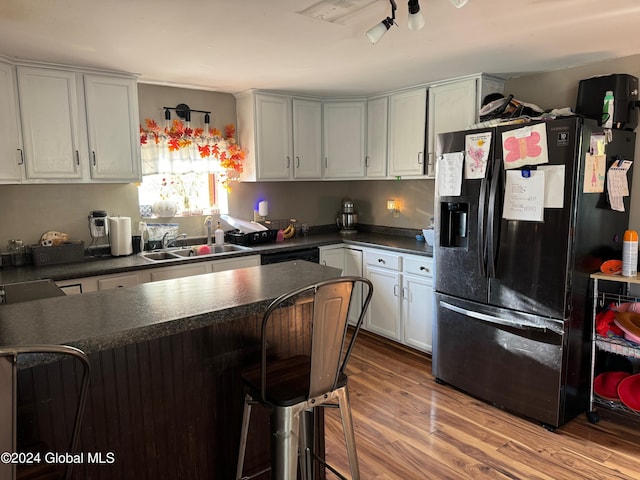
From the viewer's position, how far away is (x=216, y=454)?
169 centimetres

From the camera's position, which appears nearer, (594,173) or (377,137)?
(594,173)

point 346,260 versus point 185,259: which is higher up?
point 185,259

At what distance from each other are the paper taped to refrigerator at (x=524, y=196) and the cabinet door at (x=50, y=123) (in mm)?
2787

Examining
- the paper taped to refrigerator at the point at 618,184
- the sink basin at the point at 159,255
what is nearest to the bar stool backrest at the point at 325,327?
the paper taped to refrigerator at the point at 618,184

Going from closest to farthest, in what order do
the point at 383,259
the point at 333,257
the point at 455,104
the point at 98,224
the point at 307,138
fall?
the point at 98,224 → the point at 455,104 → the point at 383,259 → the point at 333,257 → the point at 307,138

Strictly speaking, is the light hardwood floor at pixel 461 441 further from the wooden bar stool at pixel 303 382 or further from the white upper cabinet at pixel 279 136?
the white upper cabinet at pixel 279 136

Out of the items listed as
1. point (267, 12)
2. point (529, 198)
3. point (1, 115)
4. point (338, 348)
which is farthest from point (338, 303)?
point (1, 115)

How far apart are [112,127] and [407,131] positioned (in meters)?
2.33

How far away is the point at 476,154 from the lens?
8.92 ft

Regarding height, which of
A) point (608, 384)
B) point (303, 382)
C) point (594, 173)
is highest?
point (594, 173)

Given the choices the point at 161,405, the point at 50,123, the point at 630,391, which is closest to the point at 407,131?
the point at 630,391

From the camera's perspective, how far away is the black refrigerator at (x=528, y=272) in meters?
2.40

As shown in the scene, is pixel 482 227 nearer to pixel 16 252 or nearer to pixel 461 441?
pixel 461 441

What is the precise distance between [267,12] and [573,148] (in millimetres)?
1703
